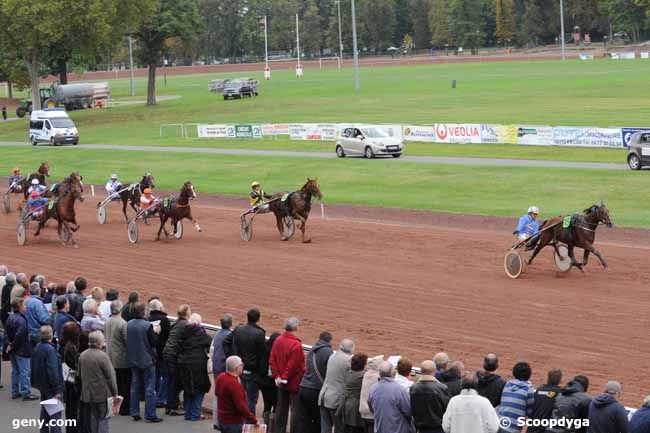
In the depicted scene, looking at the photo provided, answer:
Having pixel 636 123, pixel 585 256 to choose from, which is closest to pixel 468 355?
pixel 585 256

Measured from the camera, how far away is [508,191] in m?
34.9

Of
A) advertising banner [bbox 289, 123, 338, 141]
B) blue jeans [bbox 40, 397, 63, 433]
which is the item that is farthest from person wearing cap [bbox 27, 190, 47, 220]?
advertising banner [bbox 289, 123, 338, 141]

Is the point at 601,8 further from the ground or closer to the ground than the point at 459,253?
further from the ground

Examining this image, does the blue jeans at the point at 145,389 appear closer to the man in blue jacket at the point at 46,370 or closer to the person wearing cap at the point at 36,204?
the man in blue jacket at the point at 46,370

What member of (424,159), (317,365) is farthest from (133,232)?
(424,159)

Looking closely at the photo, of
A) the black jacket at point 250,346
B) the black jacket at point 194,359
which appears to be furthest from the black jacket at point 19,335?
the black jacket at point 250,346

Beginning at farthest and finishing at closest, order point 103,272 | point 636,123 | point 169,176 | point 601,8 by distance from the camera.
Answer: point 601,8, point 636,123, point 169,176, point 103,272

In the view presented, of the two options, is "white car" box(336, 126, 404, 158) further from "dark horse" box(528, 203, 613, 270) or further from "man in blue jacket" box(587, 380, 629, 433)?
"man in blue jacket" box(587, 380, 629, 433)

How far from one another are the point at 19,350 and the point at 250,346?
376cm

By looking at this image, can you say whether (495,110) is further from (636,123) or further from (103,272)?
(103,272)

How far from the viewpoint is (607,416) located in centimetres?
923

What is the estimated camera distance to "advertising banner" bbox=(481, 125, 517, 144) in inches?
1895

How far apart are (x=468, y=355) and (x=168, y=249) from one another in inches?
515

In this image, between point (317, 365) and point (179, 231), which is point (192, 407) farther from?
point (179, 231)
